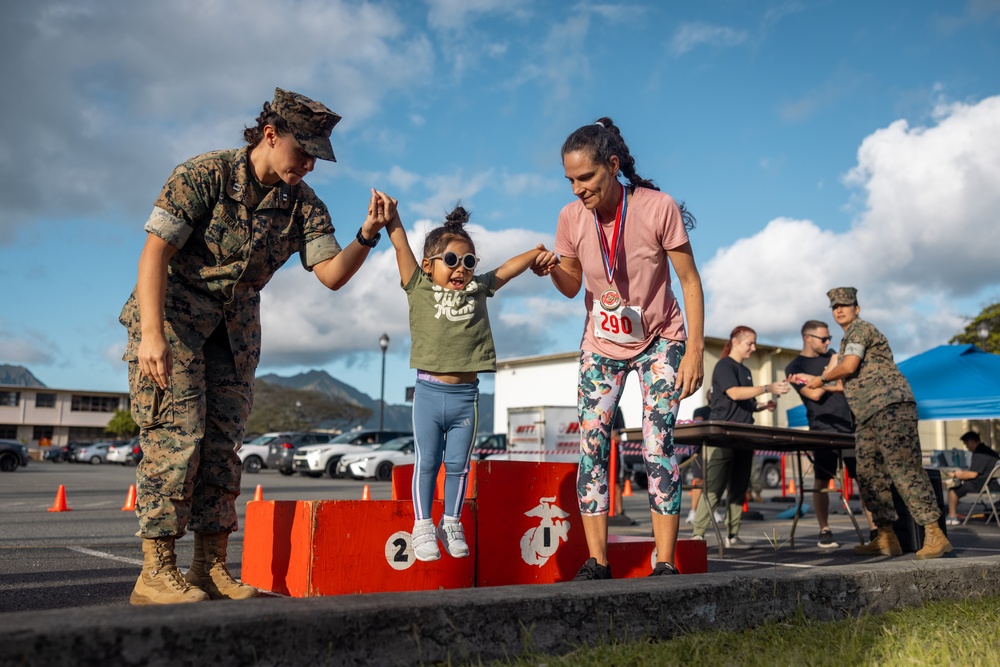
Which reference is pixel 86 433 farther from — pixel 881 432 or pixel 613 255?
pixel 613 255

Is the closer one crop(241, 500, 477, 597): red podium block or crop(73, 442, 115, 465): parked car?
crop(241, 500, 477, 597): red podium block

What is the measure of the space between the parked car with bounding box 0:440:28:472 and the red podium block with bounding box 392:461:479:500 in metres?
27.7

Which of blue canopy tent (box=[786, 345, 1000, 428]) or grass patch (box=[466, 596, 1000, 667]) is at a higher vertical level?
blue canopy tent (box=[786, 345, 1000, 428])

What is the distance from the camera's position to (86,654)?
1889 mm

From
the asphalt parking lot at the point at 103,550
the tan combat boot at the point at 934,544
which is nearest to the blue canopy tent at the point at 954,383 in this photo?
the asphalt parking lot at the point at 103,550

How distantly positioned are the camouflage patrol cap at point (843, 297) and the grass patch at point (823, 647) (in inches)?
147

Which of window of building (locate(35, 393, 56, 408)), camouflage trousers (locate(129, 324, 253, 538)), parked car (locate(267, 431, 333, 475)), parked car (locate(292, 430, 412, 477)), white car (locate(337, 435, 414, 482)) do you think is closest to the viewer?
camouflage trousers (locate(129, 324, 253, 538))

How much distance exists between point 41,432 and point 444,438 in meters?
102

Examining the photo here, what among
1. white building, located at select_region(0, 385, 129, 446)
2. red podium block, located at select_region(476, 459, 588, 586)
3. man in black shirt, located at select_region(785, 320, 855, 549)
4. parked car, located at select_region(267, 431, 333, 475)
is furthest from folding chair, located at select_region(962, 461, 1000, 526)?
white building, located at select_region(0, 385, 129, 446)

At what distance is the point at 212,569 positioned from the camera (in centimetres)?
341

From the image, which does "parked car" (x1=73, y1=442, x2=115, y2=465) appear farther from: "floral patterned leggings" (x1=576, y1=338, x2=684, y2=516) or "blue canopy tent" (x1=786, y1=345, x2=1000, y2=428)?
"floral patterned leggings" (x1=576, y1=338, x2=684, y2=516)

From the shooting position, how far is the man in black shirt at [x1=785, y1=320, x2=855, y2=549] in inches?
298

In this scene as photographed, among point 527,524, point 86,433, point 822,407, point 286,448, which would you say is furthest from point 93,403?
point 527,524

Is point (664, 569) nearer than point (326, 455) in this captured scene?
Yes
